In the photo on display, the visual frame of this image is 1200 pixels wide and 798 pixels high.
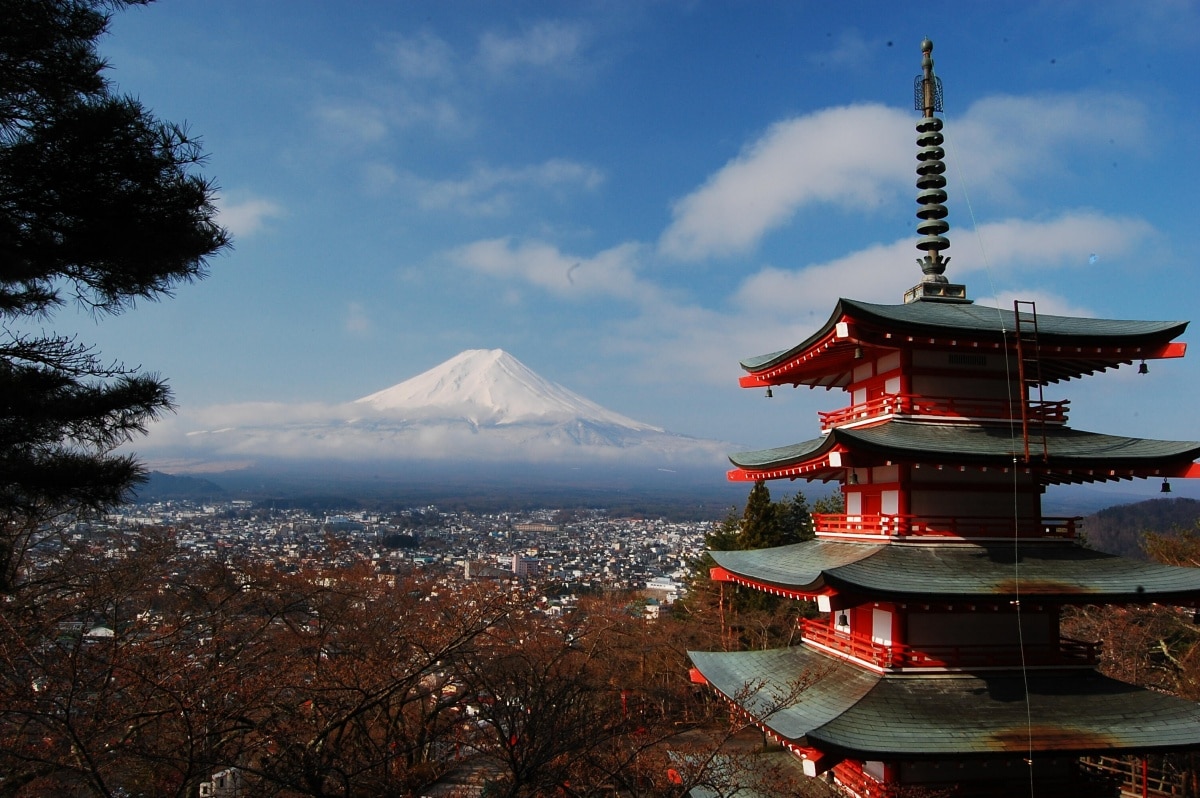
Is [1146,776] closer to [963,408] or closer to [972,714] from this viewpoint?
[972,714]

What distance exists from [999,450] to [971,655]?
234 cm

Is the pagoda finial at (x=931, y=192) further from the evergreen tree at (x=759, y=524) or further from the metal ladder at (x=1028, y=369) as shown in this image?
the evergreen tree at (x=759, y=524)

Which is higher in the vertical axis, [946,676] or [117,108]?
[117,108]

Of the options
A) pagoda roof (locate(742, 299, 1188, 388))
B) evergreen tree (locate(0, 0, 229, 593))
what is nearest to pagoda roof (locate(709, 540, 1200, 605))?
pagoda roof (locate(742, 299, 1188, 388))

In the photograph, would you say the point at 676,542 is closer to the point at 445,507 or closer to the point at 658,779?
the point at 445,507

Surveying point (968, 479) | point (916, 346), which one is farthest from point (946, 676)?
point (916, 346)

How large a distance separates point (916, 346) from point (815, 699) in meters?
4.31

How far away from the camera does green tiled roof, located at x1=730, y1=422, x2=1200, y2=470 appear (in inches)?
328

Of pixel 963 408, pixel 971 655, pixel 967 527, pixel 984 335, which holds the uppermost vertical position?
pixel 984 335

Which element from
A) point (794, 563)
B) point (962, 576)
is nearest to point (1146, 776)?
point (962, 576)

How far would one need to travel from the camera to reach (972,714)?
7.97 meters

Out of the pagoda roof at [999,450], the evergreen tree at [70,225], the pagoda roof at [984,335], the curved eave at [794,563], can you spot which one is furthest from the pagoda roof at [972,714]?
the evergreen tree at [70,225]

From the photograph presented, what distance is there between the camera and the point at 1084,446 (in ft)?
29.1

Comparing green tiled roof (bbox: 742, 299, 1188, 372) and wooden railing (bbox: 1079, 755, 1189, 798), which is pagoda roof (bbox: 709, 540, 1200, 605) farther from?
wooden railing (bbox: 1079, 755, 1189, 798)
